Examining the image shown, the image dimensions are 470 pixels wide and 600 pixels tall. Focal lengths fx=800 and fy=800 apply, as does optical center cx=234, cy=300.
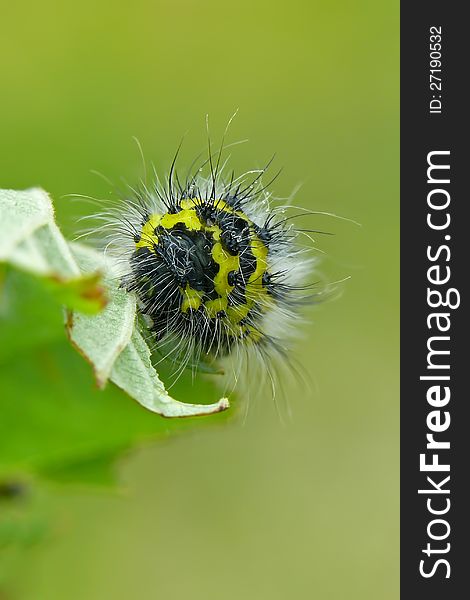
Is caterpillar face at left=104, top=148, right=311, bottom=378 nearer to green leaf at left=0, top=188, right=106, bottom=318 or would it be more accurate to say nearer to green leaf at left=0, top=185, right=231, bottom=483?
green leaf at left=0, top=185, right=231, bottom=483

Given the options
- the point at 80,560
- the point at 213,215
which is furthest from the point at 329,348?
the point at 213,215

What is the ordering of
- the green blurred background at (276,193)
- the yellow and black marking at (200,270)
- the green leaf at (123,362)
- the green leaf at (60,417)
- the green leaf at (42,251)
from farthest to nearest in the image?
the green blurred background at (276,193)
the yellow and black marking at (200,270)
the green leaf at (60,417)
the green leaf at (123,362)
the green leaf at (42,251)

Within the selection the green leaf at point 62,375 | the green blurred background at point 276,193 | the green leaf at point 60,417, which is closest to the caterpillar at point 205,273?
the green leaf at point 62,375

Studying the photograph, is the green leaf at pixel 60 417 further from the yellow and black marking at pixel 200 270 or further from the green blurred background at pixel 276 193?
the green blurred background at pixel 276 193

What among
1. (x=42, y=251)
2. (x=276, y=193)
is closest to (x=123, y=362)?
(x=42, y=251)

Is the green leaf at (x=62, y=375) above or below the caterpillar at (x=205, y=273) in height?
below

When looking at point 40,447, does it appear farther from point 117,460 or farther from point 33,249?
point 33,249
